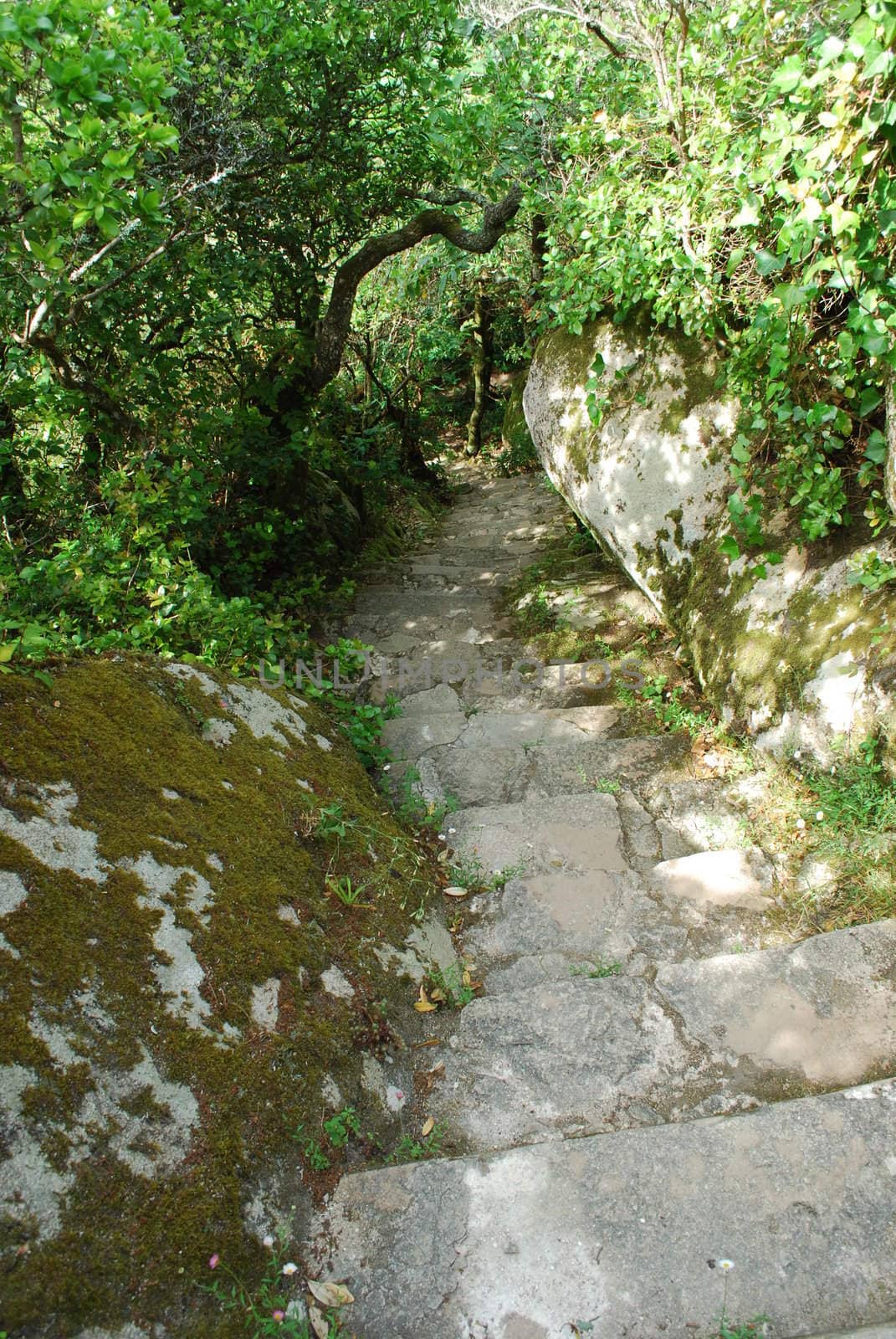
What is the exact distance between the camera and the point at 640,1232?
61.9 inches

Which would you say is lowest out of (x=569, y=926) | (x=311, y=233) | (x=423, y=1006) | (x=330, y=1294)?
(x=569, y=926)

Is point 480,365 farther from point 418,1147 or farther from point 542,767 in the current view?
point 418,1147

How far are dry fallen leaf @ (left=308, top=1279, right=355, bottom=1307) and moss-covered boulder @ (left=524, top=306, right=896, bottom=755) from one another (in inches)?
92.3

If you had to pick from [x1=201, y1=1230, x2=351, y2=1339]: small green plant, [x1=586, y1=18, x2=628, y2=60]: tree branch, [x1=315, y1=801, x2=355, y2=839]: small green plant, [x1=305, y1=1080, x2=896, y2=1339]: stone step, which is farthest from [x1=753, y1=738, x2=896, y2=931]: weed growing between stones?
[x1=586, y1=18, x2=628, y2=60]: tree branch

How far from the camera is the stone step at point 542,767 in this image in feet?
11.8

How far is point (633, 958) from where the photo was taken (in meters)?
2.59

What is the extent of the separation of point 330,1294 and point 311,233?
6.34m

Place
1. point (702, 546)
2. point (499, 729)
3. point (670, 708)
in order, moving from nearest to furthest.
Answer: point (670, 708)
point (702, 546)
point (499, 729)

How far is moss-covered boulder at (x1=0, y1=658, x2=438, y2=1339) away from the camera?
1365 mm

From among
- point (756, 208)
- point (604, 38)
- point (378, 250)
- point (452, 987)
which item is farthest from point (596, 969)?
point (378, 250)

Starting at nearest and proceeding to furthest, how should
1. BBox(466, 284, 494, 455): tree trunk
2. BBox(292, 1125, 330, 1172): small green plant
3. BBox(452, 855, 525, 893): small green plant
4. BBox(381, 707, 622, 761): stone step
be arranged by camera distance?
1. BBox(292, 1125, 330, 1172): small green plant
2. BBox(452, 855, 525, 893): small green plant
3. BBox(381, 707, 622, 761): stone step
4. BBox(466, 284, 494, 455): tree trunk

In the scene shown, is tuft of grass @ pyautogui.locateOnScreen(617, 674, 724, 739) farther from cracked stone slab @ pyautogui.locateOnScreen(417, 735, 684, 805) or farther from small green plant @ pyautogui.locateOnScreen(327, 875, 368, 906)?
small green plant @ pyautogui.locateOnScreen(327, 875, 368, 906)

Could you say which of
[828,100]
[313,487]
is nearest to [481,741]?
[828,100]

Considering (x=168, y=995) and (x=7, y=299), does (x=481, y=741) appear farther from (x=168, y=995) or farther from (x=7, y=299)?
(x=7, y=299)
